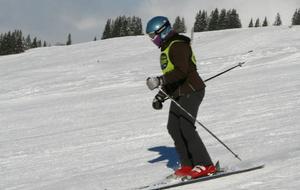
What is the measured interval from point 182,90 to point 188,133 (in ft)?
1.61

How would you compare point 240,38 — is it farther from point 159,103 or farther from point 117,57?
point 159,103

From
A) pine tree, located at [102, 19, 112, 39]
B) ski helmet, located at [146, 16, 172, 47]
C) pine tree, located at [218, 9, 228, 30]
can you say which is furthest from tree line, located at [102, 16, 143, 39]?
ski helmet, located at [146, 16, 172, 47]

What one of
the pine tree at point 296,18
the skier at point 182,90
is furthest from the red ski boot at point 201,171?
the pine tree at point 296,18

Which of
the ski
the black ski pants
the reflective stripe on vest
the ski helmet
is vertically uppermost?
the ski helmet

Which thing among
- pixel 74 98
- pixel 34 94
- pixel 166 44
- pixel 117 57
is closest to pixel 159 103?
pixel 166 44

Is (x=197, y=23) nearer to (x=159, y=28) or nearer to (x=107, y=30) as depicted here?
(x=107, y=30)

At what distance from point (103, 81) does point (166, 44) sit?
15470mm

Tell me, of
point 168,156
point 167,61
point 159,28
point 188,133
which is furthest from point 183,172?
point 168,156

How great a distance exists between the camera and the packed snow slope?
733 cm

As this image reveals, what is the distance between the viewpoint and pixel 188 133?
251 inches

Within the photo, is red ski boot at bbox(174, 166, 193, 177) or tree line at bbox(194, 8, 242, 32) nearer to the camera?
red ski boot at bbox(174, 166, 193, 177)

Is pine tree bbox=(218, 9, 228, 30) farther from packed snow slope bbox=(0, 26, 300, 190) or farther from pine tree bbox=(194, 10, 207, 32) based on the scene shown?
packed snow slope bbox=(0, 26, 300, 190)

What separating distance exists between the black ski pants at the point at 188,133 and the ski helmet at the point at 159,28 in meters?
0.74

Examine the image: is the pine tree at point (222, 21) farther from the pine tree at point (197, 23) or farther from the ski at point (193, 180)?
the ski at point (193, 180)
